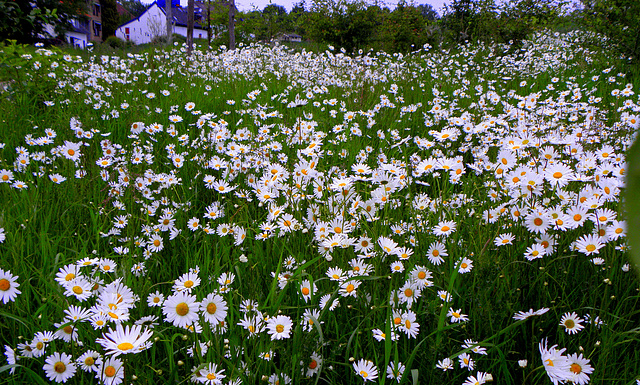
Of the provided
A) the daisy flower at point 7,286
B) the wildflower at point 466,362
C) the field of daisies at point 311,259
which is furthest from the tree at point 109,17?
the wildflower at point 466,362

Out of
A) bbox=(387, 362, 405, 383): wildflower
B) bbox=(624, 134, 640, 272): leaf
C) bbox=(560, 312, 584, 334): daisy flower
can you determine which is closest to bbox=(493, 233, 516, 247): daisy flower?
bbox=(560, 312, 584, 334): daisy flower

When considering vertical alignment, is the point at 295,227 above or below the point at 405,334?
above

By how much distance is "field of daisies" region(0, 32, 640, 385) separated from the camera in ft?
4.17

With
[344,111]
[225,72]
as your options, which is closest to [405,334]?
[344,111]

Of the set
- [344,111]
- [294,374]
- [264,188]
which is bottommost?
[294,374]

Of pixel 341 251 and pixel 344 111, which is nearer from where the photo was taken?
pixel 341 251

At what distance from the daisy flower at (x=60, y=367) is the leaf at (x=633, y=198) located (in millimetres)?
1419

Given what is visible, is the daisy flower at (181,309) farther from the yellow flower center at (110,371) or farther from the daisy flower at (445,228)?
the daisy flower at (445,228)

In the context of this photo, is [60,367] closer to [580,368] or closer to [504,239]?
[580,368]

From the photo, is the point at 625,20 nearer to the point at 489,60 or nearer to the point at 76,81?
the point at 489,60

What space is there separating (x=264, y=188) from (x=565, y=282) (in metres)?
1.38

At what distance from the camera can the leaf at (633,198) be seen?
15 cm

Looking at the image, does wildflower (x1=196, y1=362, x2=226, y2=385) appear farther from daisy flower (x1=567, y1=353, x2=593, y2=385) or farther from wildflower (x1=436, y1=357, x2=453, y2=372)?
daisy flower (x1=567, y1=353, x2=593, y2=385)

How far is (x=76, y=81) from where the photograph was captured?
489 cm
